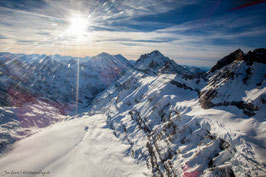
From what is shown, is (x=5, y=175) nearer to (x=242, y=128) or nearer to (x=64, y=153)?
(x=64, y=153)

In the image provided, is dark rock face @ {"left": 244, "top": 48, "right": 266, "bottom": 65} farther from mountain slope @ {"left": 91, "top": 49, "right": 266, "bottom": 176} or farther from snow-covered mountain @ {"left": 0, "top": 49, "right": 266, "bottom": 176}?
mountain slope @ {"left": 91, "top": 49, "right": 266, "bottom": 176}

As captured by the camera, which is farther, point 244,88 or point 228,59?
point 228,59

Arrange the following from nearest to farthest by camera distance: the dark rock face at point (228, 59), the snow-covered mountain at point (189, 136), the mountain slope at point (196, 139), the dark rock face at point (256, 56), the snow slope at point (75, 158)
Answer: the mountain slope at point (196, 139) < the snow-covered mountain at point (189, 136) < the dark rock face at point (256, 56) < the snow slope at point (75, 158) < the dark rock face at point (228, 59)

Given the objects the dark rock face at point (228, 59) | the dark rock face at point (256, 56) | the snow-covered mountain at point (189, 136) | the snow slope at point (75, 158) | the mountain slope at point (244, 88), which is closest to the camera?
the snow-covered mountain at point (189, 136)

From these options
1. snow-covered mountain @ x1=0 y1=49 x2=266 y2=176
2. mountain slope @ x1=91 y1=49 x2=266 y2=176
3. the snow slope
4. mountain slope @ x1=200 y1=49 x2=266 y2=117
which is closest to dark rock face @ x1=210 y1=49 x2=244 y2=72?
snow-covered mountain @ x1=0 y1=49 x2=266 y2=176

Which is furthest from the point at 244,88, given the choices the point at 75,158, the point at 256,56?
the point at 75,158

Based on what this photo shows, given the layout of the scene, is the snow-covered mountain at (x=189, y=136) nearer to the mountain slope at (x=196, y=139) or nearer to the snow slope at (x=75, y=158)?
the mountain slope at (x=196, y=139)

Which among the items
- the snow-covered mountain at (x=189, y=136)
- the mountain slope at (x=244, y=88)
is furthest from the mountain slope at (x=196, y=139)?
the mountain slope at (x=244, y=88)

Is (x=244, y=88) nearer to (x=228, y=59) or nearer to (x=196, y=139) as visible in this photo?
(x=196, y=139)

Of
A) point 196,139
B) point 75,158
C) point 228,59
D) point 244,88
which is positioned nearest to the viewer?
point 196,139
